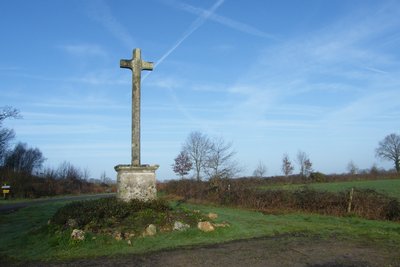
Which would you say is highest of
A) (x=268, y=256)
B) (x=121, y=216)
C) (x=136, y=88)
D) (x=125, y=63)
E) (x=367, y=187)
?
(x=125, y=63)

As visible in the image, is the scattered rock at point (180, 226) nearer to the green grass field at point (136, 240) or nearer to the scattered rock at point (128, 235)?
the green grass field at point (136, 240)

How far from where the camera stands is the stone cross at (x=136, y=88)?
12.5m

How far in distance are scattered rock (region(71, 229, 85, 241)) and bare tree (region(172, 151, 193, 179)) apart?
42.6m

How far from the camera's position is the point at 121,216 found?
34.8 feet

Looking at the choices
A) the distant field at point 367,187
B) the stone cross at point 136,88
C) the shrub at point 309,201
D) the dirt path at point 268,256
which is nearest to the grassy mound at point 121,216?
the stone cross at point 136,88

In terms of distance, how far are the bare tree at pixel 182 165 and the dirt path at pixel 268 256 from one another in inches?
1688

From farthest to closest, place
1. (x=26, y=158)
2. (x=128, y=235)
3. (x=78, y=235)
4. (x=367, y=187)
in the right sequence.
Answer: (x=26, y=158) < (x=367, y=187) < (x=128, y=235) < (x=78, y=235)

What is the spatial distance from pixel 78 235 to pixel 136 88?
5.52 meters

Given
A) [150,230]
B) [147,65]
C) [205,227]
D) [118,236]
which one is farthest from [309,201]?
[118,236]

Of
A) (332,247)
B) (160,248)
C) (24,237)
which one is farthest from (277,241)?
(24,237)

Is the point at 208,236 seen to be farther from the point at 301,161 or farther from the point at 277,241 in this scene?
the point at 301,161

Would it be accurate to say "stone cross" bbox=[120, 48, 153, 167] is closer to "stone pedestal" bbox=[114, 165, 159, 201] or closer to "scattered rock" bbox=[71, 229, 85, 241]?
"stone pedestal" bbox=[114, 165, 159, 201]

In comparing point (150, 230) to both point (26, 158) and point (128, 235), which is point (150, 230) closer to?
point (128, 235)

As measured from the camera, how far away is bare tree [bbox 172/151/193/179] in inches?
2064
